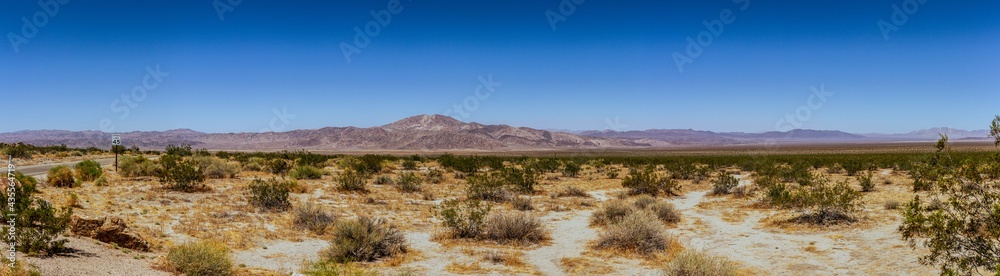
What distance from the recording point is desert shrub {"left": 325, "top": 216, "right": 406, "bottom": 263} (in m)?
11.3

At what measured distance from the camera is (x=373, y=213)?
18.0 m

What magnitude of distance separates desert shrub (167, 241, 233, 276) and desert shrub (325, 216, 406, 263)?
7.90 feet

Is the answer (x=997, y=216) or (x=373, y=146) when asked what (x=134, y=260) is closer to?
(x=997, y=216)

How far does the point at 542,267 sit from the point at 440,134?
6374 inches

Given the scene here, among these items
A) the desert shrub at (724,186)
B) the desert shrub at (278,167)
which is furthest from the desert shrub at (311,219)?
the desert shrub at (724,186)

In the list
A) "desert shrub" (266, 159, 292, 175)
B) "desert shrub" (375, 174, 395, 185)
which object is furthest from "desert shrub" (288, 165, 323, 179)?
"desert shrub" (266, 159, 292, 175)

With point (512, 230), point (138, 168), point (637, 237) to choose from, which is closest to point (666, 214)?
point (637, 237)

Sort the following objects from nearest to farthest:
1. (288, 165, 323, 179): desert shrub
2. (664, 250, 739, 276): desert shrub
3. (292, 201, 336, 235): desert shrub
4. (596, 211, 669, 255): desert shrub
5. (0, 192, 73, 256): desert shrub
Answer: (0, 192, 73, 256): desert shrub
(664, 250, 739, 276): desert shrub
(596, 211, 669, 255): desert shrub
(292, 201, 336, 235): desert shrub
(288, 165, 323, 179): desert shrub

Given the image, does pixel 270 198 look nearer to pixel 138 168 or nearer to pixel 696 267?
pixel 138 168

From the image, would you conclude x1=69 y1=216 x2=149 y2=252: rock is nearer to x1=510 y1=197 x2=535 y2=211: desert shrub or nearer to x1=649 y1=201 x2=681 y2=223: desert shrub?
x1=510 y1=197 x2=535 y2=211: desert shrub

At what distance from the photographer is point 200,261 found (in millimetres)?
8828

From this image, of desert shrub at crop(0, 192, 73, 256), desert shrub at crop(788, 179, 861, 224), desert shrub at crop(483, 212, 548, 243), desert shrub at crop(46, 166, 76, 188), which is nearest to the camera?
desert shrub at crop(0, 192, 73, 256)

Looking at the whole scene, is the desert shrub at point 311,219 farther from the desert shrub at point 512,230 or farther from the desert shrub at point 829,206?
the desert shrub at point 829,206

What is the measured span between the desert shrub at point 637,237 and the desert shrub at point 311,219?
747cm
